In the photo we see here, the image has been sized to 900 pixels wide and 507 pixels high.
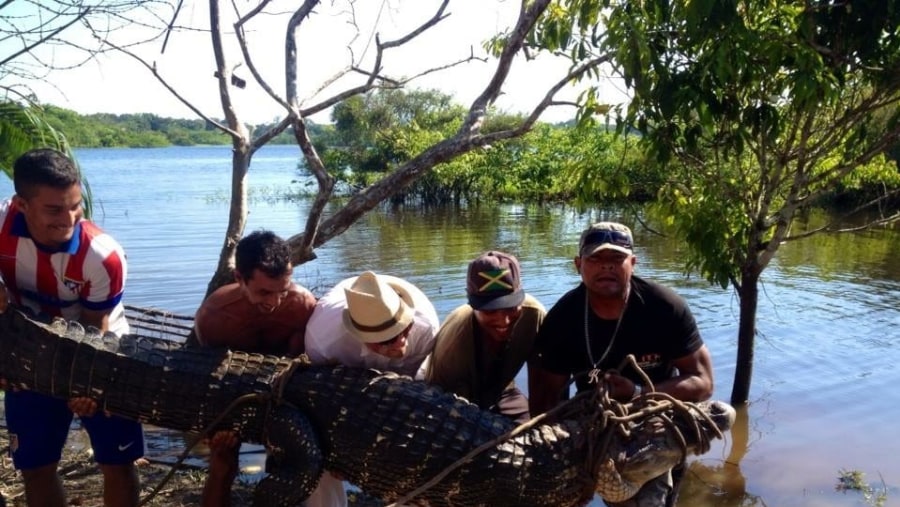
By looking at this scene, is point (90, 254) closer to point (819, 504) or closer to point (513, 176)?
point (819, 504)

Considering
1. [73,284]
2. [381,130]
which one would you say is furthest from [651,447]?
[381,130]

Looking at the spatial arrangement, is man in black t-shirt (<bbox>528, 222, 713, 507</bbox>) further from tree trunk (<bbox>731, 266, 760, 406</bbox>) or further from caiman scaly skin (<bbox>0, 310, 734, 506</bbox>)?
tree trunk (<bbox>731, 266, 760, 406</bbox>)

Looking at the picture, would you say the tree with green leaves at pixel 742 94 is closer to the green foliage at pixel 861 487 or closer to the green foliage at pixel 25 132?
the green foliage at pixel 861 487

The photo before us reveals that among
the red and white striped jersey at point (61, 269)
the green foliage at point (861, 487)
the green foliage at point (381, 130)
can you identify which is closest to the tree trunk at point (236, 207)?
the red and white striped jersey at point (61, 269)

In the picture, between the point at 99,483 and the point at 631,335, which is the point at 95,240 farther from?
the point at 631,335

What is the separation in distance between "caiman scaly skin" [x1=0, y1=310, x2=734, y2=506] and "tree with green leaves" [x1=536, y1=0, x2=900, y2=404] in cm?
180

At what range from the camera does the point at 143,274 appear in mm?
11922

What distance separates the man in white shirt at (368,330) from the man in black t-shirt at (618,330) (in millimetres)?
523

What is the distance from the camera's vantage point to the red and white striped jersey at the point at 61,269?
2838 mm

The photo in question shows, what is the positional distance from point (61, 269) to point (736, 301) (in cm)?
870

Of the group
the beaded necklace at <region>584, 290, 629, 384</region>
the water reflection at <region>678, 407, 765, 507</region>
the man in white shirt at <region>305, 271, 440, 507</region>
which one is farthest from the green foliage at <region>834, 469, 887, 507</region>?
the man in white shirt at <region>305, 271, 440, 507</region>

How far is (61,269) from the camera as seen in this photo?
2.89 m

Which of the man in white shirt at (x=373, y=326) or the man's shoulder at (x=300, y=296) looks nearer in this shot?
the man in white shirt at (x=373, y=326)

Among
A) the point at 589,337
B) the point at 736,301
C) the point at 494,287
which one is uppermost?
the point at 494,287
